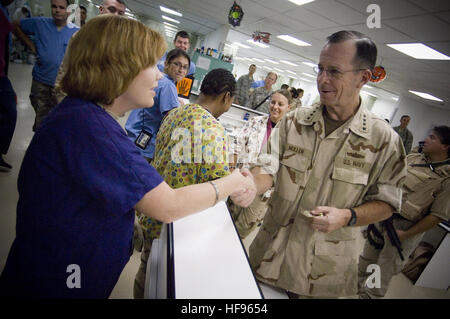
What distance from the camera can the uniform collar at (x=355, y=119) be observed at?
3.98ft

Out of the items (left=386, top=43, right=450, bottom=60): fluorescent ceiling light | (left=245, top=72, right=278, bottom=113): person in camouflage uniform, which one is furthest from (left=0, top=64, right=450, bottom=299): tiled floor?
(left=386, top=43, right=450, bottom=60): fluorescent ceiling light

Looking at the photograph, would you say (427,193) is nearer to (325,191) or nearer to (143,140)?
(325,191)

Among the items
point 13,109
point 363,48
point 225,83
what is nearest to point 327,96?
point 363,48

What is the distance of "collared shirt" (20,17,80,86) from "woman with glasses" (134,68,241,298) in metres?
2.45

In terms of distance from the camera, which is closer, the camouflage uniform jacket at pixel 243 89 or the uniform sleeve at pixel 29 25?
the uniform sleeve at pixel 29 25

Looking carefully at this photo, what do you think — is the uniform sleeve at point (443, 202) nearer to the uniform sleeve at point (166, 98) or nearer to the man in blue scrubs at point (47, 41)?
the uniform sleeve at point (166, 98)

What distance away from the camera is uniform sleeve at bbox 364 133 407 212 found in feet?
3.84

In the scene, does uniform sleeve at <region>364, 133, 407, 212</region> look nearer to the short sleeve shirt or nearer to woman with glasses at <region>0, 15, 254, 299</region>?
woman with glasses at <region>0, 15, 254, 299</region>

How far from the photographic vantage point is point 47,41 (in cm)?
274

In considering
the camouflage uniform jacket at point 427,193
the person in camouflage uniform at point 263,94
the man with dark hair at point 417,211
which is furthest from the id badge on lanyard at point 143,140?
the person in camouflage uniform at point 263,94

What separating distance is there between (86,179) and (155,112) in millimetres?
1741

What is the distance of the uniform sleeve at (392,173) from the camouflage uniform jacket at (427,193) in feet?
6.12

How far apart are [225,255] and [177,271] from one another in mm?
207
